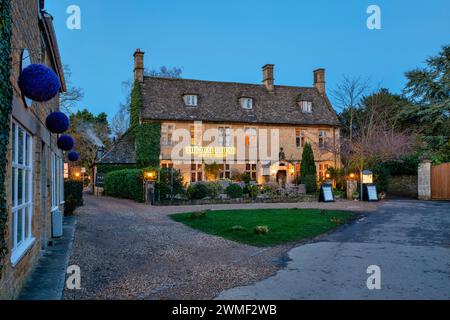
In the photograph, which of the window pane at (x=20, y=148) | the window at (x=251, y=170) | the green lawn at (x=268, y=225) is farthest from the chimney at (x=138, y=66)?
the window pane at (x=20, y=148)

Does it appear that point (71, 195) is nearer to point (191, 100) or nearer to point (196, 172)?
point (196, 172)

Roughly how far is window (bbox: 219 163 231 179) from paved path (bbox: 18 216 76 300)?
20621 millimetres

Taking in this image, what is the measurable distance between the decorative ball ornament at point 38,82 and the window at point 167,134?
22879mm

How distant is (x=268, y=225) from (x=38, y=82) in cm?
878

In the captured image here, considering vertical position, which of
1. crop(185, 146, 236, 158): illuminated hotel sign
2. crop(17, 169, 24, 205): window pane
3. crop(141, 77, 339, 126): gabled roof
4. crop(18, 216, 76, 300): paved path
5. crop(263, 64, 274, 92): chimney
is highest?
crop(263, 64, 274, 92): chimney

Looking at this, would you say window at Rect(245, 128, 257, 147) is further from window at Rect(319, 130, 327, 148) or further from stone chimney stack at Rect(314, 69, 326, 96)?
stone chimney stack at Rect(314, 69, 326, 96)

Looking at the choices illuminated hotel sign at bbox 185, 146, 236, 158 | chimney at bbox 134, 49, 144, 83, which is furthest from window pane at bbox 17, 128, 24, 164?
chimney at bbox 134, 49, 144, 83

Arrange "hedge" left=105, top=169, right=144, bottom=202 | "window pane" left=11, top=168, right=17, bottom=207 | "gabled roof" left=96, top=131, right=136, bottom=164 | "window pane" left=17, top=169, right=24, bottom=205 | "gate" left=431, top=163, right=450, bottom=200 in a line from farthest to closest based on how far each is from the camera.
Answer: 1. "gabled roof" left=96, top=131, right=136, bottom=164
2. "gate" left=431, top=163, right=450, bottom=200
3. "hedge" left=105, top=169, right=144, bottom=202
4. "window pane" left=17, top=169, right=24, bottom=205
5. "window pane" left=11, top=168, right=17, bottom=207

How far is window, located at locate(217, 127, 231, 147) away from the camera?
96.7ft

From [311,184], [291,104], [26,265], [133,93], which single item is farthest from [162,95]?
[26,265]

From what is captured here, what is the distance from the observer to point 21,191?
5.63 m
